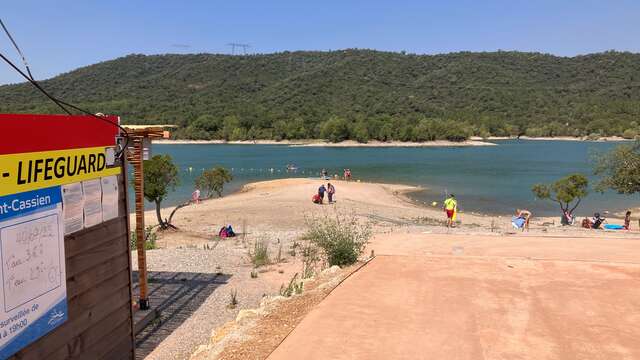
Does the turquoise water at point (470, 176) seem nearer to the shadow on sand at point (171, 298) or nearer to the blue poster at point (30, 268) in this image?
the shadow on sand at point (171, 298)

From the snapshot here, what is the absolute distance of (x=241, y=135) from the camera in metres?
144

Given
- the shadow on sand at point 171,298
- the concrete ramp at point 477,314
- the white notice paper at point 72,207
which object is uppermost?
the white notice paper at point 72,207

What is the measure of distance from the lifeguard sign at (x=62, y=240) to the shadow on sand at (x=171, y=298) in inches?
92.9

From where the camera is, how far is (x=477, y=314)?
7980 mm

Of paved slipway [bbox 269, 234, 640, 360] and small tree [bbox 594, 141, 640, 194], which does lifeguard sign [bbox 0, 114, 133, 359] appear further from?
small tree [bbox 594, 141, 640, 194]

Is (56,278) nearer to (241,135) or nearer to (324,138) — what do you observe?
(324,138)

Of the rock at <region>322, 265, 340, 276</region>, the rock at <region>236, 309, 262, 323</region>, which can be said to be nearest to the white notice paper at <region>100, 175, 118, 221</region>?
the rock at <region>236, 309, 262, 323</region>

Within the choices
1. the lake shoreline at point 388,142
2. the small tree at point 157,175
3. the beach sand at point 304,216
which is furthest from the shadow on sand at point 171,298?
the lake shoreline at point 388,142

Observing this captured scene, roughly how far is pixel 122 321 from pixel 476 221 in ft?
78.1

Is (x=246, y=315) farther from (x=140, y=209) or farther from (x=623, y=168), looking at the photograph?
(x=623, y=168)

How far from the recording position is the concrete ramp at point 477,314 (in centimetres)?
668

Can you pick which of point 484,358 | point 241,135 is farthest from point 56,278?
point 241,135

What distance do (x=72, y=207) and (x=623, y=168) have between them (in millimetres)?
23701

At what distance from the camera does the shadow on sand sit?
357 inches
